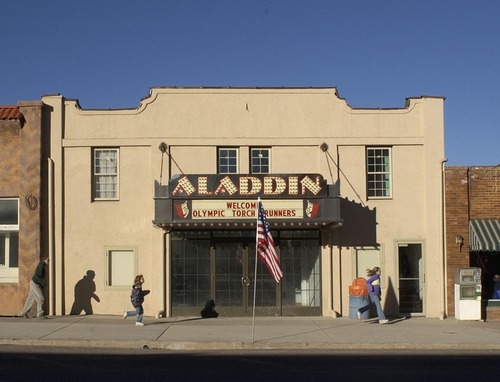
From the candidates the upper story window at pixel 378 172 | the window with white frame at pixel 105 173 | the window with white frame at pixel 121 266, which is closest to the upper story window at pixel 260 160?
the upper story window at pixel 378 172

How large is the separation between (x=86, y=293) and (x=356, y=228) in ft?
27.0

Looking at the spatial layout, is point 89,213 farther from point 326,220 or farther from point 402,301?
point 402,301

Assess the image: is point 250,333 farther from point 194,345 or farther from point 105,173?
point 105,173

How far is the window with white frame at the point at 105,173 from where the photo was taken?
69.7 ft

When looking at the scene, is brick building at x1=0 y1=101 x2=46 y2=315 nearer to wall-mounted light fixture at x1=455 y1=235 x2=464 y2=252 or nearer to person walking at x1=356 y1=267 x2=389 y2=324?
person walking at x1=356 y1=267 x2=389 y2=324

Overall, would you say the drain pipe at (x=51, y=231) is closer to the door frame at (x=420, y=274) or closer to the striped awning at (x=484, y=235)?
the door frame at (x=420, y=274)

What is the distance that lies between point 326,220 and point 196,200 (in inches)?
143

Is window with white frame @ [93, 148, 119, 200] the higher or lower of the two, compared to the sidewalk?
higher

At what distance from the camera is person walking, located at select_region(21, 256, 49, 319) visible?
19.6m

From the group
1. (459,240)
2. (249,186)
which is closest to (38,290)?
(249,186)

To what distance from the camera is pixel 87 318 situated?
20.1 meters

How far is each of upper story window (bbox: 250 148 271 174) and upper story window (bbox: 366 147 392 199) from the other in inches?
119

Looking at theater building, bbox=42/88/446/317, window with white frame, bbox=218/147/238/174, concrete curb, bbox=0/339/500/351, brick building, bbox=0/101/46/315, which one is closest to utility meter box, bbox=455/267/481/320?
theater building, bbox=42/88/446/317

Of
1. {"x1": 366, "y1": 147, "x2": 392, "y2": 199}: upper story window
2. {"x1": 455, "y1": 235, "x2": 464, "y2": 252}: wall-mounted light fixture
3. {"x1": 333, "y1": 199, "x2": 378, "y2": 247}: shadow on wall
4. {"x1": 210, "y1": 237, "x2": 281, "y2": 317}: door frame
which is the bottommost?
{"x1": 210, "y1": 237, "x2": 281, "y2": 317}: door frame
